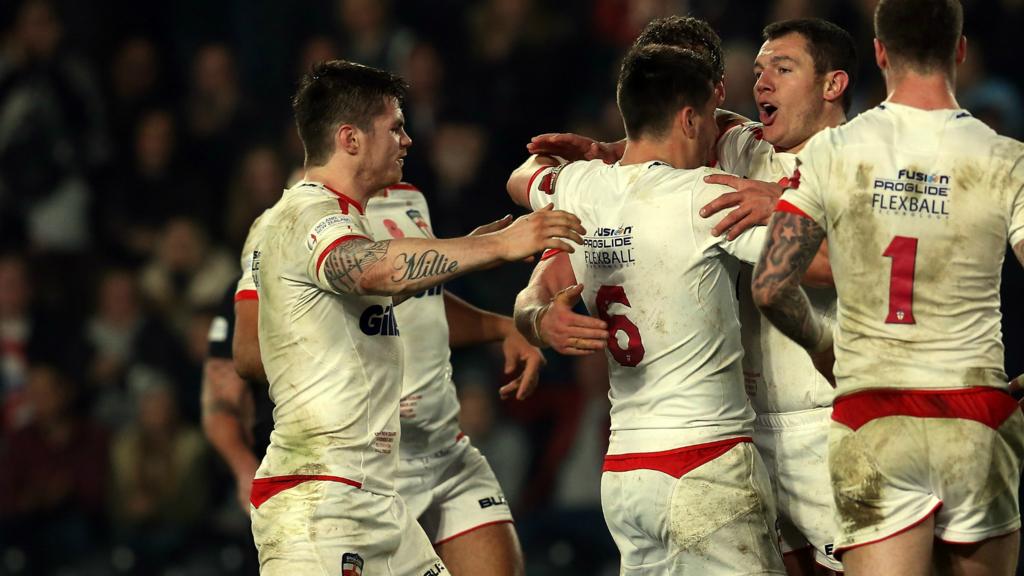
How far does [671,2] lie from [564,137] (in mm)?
4780

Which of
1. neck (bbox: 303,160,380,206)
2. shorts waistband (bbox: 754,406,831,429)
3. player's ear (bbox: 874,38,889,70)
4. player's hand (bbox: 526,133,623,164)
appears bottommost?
shorts waistband (bbox: 754,406,831,429)

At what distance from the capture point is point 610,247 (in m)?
4.87

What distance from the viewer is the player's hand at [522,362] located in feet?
19.1

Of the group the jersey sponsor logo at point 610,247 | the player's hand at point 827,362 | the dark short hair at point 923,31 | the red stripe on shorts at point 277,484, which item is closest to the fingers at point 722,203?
the jersey sponsor logo at point 610,247

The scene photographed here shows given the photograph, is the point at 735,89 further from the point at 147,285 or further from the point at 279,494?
the point at 279,494

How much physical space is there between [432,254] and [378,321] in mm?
506

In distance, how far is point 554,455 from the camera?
9.24 meters

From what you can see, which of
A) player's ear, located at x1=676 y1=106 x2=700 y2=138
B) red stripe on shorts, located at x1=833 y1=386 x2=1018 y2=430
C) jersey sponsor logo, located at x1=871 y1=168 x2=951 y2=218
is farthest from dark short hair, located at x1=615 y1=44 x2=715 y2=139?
red stripe on shorts, located at x1=833 y1=386 x2=1018 y2=430

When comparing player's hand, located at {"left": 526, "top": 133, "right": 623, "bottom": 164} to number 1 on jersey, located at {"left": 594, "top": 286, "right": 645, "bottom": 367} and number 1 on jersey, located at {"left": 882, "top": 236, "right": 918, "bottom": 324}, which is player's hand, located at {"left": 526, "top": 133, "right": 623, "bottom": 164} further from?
number 1 on jersey, located at {"left": 882, "top": 236, "right": 918, "bottom": 324}

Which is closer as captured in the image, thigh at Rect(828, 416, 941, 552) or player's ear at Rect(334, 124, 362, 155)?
thigh at Rect(828, 416, 941, 552)

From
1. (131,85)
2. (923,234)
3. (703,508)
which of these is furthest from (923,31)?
(131,85)

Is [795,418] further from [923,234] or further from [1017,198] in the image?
[1017,198]

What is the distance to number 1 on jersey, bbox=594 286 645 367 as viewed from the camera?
4.85 m

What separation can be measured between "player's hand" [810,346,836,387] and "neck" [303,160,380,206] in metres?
1.66
